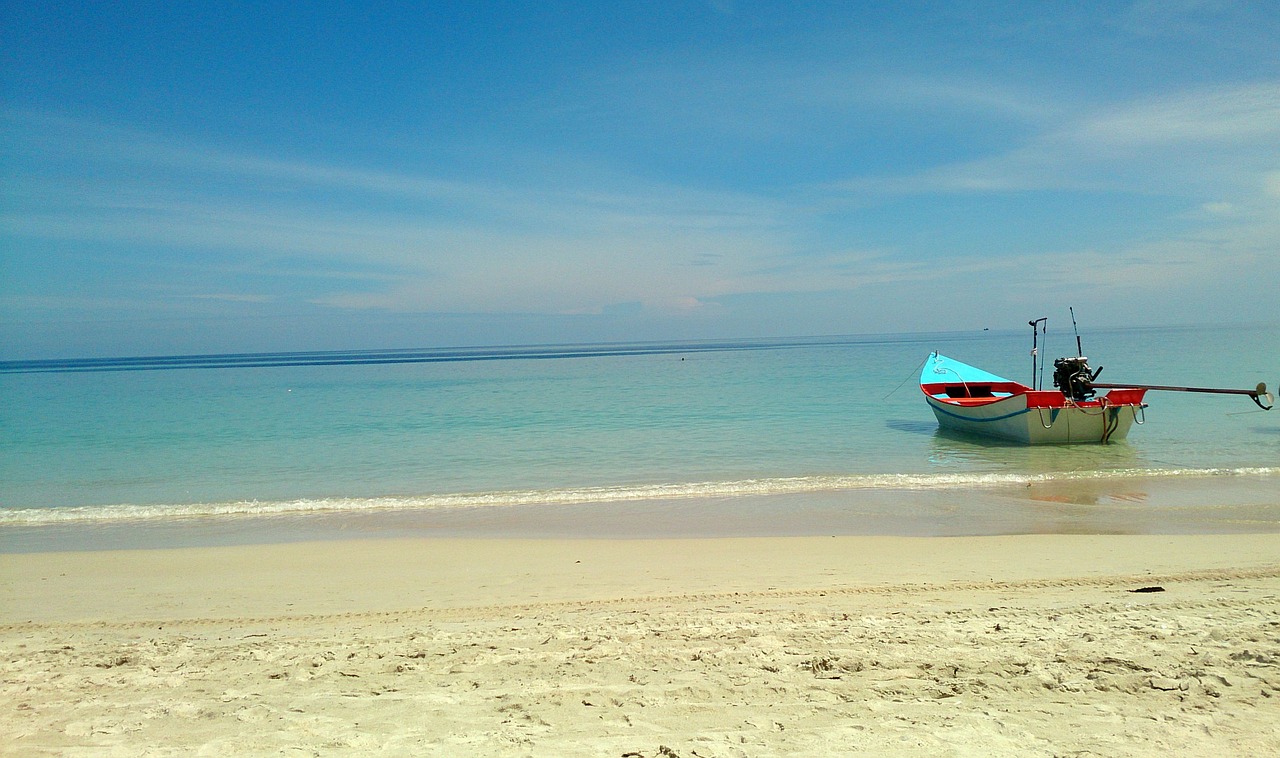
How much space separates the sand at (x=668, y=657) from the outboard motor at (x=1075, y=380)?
10.7 meters

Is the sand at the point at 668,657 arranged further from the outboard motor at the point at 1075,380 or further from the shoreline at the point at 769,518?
the outboard motor at the point at 1075,380

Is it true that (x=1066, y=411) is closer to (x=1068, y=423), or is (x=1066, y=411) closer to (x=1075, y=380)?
(x=1068, y=423)

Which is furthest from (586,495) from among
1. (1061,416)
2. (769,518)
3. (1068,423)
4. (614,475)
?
(1068,423)

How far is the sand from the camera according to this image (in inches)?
150

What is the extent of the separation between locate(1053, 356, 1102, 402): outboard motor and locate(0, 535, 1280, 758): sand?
35.0ft

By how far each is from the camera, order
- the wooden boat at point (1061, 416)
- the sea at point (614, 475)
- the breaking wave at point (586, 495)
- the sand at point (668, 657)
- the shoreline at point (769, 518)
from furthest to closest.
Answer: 1. the wooden boat at point (1061, 416)
2. the breaking wave at point (586, 495)
3. the sea at point (614, 475)
4. the shoreline at point (769, 518)
5. the sand at point (668, 657)

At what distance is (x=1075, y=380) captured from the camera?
58.9 feet

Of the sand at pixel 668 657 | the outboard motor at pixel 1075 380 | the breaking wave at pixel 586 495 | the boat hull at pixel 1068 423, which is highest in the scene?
the outboard motor at pixel 1075 380

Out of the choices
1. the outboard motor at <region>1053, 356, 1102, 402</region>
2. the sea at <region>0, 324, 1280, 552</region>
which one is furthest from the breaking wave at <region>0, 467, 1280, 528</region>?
the outboard motor at <region>1053, 356, 1102, 402</region>

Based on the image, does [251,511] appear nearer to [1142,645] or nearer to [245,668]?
[245,668]

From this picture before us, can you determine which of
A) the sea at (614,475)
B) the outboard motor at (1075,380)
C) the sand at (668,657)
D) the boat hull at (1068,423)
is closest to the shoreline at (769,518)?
the sea at (614,475)

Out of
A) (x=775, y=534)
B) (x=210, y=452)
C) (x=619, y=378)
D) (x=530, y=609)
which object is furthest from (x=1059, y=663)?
(x=619, y=378)

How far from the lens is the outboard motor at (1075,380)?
58.7 ft

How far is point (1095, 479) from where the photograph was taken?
13422mm
